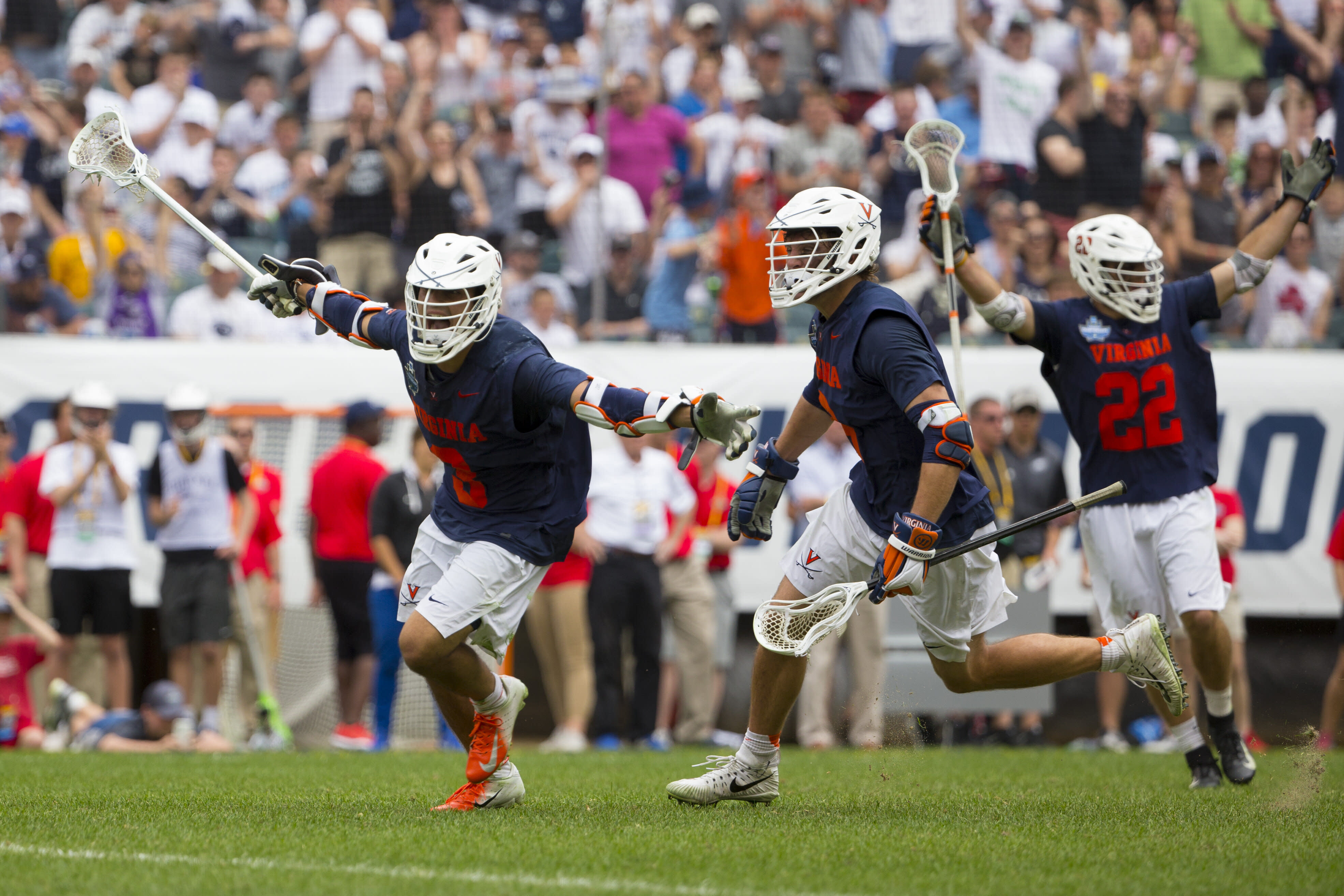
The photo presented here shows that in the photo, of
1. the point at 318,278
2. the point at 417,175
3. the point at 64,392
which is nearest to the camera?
the point at 318,278

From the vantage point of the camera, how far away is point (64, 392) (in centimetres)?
1176

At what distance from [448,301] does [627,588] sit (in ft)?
18.9

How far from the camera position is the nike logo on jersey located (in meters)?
6.05

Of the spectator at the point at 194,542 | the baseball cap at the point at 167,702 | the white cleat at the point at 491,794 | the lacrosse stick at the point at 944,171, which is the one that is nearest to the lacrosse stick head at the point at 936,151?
the lacrosse stick at the point at 944,171

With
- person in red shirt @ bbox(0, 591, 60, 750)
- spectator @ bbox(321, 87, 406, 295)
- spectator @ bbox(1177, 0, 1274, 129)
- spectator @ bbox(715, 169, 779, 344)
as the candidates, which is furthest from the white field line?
spectator @ bbox(1177, 0, 1274, 129)

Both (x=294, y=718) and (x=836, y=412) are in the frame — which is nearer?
(x=836, y=412)

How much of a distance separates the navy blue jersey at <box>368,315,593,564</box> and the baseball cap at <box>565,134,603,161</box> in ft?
23.6

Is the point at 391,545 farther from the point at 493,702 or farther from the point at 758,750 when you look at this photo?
the point at 758,750

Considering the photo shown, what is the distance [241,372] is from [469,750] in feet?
22.2

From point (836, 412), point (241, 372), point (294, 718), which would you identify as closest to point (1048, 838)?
point (836, 412)

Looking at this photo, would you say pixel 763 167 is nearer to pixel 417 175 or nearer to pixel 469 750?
Answer: pixel 417 175

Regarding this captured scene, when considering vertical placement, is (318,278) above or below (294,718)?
above

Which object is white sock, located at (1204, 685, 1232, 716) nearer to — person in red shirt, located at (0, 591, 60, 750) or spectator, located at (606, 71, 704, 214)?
person in red shirt, located at (0, 591, 60, 750)

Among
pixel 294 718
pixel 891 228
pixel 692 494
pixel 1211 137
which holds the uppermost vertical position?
pixel 1211 137
